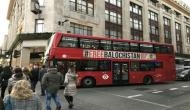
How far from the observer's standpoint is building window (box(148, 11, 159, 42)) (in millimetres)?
50531

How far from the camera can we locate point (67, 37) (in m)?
18.4

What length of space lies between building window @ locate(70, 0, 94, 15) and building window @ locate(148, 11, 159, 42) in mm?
16892

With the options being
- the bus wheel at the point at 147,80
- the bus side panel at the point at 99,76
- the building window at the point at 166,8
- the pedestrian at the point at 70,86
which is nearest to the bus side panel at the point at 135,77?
the bus wheel at the point at 147,80

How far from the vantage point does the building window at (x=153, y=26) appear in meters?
50.5

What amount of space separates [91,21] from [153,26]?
19004mm

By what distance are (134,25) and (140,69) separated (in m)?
24.0

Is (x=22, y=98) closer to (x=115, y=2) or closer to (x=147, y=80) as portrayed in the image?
(x=147, y=80)

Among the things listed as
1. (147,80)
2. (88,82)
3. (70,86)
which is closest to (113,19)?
(147,80)

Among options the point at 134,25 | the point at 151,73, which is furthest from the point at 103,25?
the point at 151,73

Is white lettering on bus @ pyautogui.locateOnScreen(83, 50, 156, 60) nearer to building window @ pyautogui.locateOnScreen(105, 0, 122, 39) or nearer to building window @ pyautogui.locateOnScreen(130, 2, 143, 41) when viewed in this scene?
building window @ pyautogui.locateOnScreen(105, 0, 122, 39)

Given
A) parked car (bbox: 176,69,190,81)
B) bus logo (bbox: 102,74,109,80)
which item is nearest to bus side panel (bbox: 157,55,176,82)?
parked car (bbox: 176,69,190,81)

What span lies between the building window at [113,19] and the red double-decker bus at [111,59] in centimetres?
1574

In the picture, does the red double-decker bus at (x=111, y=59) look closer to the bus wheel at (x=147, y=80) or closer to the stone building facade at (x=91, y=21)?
the bus wheel at (x=147, y=80)

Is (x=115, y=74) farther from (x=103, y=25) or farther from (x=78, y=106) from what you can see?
(x=103, y=25)
